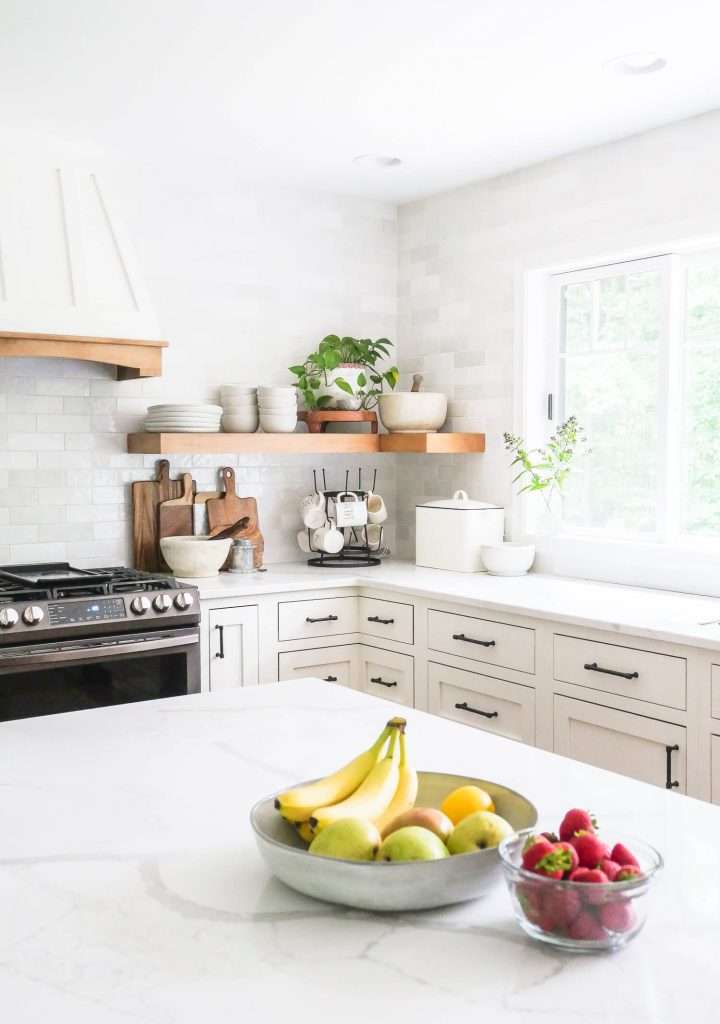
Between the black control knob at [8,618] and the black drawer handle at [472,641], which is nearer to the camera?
the black control knob at [8,618]

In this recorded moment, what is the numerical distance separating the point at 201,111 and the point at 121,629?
71.4 inches

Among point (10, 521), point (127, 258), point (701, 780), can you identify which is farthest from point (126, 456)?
point (701, 780)

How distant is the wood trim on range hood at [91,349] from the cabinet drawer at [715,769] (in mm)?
2349

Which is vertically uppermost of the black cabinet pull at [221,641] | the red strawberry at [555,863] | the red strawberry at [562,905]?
the red strawberry at [555,863]

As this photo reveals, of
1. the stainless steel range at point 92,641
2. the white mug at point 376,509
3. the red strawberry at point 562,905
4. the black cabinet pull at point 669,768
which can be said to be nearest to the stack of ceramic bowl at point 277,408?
the white mug at point 376,509

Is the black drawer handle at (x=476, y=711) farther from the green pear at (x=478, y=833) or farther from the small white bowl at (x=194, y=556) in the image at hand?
the green pear at (x=478, y=833)

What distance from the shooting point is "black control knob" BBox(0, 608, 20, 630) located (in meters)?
3.19

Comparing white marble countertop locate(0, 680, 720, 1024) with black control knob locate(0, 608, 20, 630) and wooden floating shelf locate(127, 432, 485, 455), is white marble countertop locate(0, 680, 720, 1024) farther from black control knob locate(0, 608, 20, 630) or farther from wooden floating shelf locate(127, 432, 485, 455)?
wooden floating shelf locate(127, 432, 485, 455)

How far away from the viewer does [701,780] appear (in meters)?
2.80

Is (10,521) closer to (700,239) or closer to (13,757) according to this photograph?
(13,757)

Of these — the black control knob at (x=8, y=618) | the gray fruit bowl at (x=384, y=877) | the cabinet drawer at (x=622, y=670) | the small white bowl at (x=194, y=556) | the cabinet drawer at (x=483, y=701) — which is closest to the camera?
the gray fruit bowl at (x=384, y=877)

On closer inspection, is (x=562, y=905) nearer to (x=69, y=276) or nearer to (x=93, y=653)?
(x=93, y=653)

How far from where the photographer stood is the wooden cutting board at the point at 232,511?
444 centimetres

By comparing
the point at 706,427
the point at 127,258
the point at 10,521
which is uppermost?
the point at 127,258
